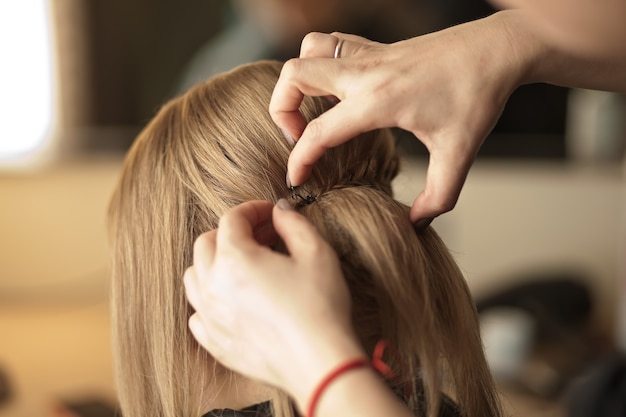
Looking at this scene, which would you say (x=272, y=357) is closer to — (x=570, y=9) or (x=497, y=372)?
(x=570, y=9)

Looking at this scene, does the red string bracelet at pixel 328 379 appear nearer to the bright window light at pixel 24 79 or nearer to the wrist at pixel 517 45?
the wrist at pixel 517 45

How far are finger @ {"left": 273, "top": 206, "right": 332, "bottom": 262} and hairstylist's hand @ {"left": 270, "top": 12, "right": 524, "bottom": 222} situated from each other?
0.24 ft

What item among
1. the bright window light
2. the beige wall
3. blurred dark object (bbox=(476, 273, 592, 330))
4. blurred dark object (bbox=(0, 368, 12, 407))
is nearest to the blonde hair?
blurred dark object (bbox=(0, 368, 12, 407))

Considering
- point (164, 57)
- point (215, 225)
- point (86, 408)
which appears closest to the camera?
point (215, 225)

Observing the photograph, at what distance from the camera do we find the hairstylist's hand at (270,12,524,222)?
57cm

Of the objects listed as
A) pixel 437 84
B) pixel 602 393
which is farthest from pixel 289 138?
pixel 602 393

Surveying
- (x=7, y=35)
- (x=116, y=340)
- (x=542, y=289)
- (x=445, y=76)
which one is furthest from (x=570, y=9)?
(x=7, y=35)

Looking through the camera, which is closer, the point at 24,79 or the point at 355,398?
the point at 355,398

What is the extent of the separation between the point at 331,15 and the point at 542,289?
31.3 inches

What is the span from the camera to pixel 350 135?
1.92ft

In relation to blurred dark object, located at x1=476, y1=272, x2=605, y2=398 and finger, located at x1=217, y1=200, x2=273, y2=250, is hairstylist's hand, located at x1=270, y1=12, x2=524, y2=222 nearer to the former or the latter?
finger, located at x1=217, y1=200, x2=273, y2=250

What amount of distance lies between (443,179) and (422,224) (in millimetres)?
65

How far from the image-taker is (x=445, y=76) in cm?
58

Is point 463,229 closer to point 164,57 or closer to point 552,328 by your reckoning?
point 552,328
